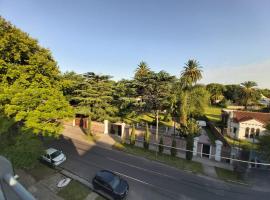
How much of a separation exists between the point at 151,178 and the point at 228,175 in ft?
28.0

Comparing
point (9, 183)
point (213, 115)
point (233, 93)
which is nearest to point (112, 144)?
point (9, 183)

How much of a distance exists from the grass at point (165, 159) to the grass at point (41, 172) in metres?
9.09

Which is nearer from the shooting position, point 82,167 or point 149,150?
point 82,167

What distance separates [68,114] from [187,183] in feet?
44.6

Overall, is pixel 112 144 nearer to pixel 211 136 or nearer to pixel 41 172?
pixel 41 172

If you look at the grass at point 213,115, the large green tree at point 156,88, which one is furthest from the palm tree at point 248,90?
the large green tree at point 156,88

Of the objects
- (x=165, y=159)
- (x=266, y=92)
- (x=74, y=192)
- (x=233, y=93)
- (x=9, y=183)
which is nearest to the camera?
(x=9, y=183)

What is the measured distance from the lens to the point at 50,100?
57.4ft

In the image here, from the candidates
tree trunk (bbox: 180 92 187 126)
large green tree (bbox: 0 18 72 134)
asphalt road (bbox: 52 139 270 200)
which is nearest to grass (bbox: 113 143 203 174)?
asphalt road (bbox: 52 139 270 200)

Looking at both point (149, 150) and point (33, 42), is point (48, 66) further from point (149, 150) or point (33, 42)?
point (149, 150)

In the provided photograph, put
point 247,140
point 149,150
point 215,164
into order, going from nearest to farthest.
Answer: point 215,164 → point 149,150 → point 247,140

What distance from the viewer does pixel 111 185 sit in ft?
47.5

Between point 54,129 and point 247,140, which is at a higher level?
point 54,129

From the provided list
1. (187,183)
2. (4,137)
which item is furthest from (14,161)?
(187,183)
